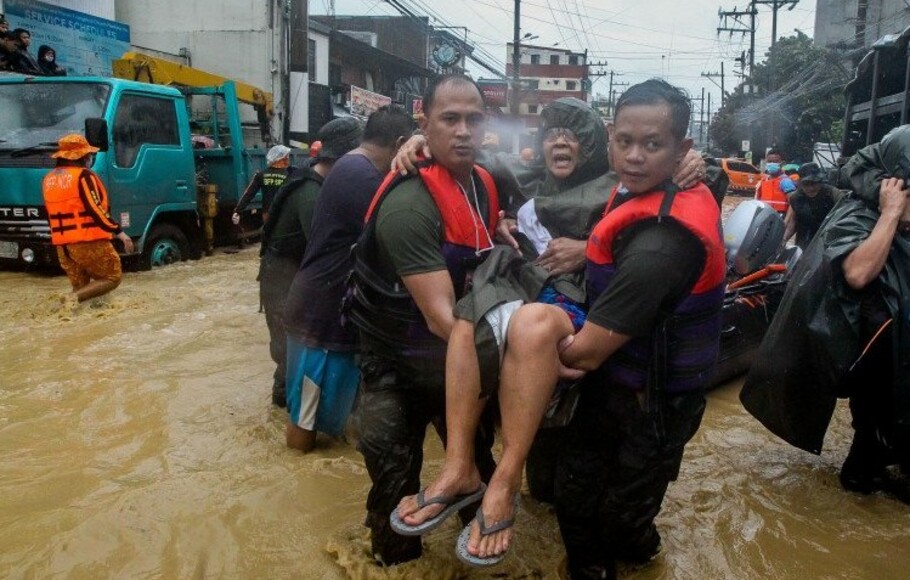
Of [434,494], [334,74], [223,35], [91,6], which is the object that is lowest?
[434,494]

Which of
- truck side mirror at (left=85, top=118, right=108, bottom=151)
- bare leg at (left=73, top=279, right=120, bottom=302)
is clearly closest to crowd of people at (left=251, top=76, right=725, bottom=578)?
bare leg at (left=73, top=279, right=120, bottom=302)

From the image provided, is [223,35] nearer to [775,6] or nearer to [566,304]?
[566,304]

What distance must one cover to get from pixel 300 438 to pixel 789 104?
A: 29.2 metres

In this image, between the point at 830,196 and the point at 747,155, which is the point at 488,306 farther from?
the point at 747,155

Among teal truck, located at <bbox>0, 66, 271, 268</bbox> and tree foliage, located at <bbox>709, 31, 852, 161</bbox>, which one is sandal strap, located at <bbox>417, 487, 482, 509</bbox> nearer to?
teal truck, located at <bbox>0, 66, 271, 268</bbox>

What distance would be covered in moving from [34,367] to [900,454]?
5.68m

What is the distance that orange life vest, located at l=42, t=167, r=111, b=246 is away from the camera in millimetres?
6359

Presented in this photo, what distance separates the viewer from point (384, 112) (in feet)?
11.8

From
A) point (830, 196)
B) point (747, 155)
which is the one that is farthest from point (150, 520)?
point (747, 155)

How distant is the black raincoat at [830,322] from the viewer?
9.96ft

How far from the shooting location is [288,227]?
14.3 feet

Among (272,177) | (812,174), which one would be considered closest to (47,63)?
(272,177)

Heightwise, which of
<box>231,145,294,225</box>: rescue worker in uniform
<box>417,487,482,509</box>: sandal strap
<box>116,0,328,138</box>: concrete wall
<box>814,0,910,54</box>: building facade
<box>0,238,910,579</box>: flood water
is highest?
<box>814,0,910,54</box>: building facade

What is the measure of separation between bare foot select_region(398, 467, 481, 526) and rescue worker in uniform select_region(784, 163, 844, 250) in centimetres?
571
